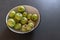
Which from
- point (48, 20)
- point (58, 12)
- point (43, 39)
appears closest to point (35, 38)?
point (43, 39)

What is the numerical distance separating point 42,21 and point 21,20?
17cm

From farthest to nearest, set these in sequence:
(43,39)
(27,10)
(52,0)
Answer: (52,0), (27,10), (43,39)

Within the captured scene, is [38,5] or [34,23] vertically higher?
[38,5]

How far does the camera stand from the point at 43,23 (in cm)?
104

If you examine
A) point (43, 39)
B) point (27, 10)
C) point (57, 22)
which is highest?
point (27, 10)

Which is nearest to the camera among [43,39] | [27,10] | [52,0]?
[43,39]

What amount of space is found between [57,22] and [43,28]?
12 centimetres

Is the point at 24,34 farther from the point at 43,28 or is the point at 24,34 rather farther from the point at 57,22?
the point at 57,22

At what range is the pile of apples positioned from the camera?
96 centimetres

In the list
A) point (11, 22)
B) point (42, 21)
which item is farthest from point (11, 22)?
point (42, 21)

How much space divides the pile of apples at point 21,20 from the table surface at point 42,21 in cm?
6

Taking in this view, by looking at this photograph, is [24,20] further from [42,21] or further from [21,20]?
[42,21]

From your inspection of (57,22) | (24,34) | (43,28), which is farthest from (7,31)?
(57,22)

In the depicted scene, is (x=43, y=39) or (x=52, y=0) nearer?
Answer: (x=43, y=39)
